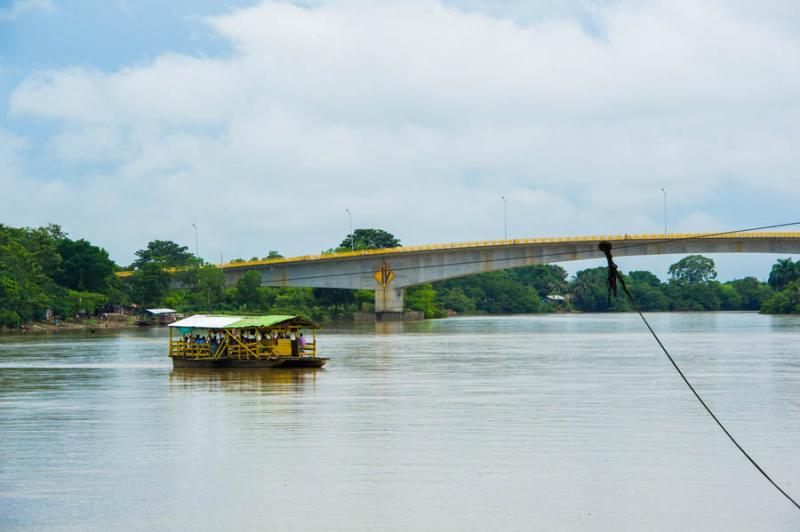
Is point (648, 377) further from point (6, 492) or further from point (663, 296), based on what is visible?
point (663, 296)

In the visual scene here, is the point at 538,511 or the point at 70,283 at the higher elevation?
the point at 70,283

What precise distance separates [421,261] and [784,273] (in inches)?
2697

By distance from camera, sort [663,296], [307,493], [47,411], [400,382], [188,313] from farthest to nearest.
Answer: [663,296] → [188,313] → [400,382] → [47,411] → [307,493]

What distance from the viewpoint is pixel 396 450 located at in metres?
22.9

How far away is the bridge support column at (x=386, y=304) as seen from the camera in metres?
111

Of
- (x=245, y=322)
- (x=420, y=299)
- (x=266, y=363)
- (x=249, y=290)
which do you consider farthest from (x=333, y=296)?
(x=266, y=363)

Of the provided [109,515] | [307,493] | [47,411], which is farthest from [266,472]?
[47,411]

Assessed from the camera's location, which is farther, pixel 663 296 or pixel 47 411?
pixel 663 296

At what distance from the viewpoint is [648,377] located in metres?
40.1

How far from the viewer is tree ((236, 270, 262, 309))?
107 metres

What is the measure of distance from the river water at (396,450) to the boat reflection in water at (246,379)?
17cm

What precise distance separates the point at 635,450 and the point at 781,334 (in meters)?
56.9

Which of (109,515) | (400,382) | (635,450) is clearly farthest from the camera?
(400,382)

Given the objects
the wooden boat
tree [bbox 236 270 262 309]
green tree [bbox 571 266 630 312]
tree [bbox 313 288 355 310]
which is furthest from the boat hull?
green tree [bbox 571 266 630 312]
